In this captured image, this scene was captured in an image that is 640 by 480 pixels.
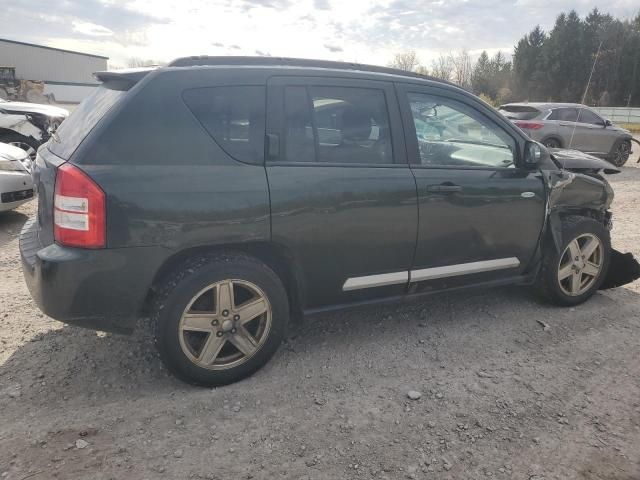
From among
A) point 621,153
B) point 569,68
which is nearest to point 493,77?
point 569,68

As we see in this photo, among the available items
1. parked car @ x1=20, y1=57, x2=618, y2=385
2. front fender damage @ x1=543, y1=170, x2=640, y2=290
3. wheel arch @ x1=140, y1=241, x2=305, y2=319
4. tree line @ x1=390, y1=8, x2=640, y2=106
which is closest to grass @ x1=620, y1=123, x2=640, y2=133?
tree line @ x1=390, y1=8, x2=640, y2=106

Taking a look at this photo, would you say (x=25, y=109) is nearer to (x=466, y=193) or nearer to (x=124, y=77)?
(x=124, y=77)

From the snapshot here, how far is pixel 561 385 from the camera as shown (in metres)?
3.12

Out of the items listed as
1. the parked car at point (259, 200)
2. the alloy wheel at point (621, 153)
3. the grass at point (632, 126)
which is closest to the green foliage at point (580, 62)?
the grass at point (632, 126)

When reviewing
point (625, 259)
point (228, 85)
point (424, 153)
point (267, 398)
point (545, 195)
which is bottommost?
point (267, 398)

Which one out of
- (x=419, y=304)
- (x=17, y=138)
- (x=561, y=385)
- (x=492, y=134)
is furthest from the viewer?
(x=17, y=138)

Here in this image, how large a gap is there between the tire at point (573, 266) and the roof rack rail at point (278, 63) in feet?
5.44

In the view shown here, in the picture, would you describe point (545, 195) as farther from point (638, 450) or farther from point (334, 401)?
point (334, 401)

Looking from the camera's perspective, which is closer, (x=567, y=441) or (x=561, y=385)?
(x=567, y=441)

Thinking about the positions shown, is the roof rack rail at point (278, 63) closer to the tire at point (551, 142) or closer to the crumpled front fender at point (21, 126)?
the crumpled front fender at point (21, 126)

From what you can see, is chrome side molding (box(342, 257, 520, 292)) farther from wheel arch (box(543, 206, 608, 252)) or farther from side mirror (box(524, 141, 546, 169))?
side mirror (box(524, 141, 546, 169))

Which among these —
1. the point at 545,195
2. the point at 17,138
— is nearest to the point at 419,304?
the point at 545,195

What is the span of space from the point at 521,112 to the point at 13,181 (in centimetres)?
1116

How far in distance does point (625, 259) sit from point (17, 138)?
9.28 m
